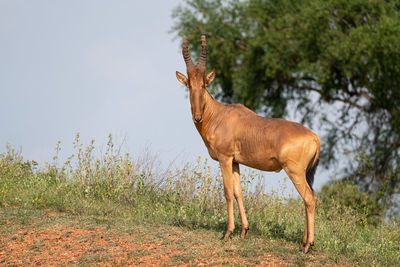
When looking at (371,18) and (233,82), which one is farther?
(233,82)

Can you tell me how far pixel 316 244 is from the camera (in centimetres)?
864

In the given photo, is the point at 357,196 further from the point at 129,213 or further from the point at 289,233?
the point at 129,213

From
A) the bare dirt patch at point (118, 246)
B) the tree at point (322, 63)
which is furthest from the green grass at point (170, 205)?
the tree at point (322, 63)

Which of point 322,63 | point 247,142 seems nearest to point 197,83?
point 247,142

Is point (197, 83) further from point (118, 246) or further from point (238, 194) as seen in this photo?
point (118, 246)

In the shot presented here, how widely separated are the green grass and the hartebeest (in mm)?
1229

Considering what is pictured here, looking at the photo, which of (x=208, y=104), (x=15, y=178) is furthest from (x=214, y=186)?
(x=15, y=178)

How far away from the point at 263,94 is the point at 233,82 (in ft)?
5.73

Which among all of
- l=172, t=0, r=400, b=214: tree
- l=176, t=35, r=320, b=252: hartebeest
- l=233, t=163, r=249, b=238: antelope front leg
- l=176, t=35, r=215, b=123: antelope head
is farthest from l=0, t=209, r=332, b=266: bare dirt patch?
l=172, t=0, r=400, b=214: tree

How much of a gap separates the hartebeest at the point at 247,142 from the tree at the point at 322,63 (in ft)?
38.9

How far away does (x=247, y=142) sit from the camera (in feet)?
26.7

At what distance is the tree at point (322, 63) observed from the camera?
65.7 feet

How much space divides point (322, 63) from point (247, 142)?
45.5ft

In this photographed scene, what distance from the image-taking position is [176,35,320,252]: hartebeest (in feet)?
25.2
